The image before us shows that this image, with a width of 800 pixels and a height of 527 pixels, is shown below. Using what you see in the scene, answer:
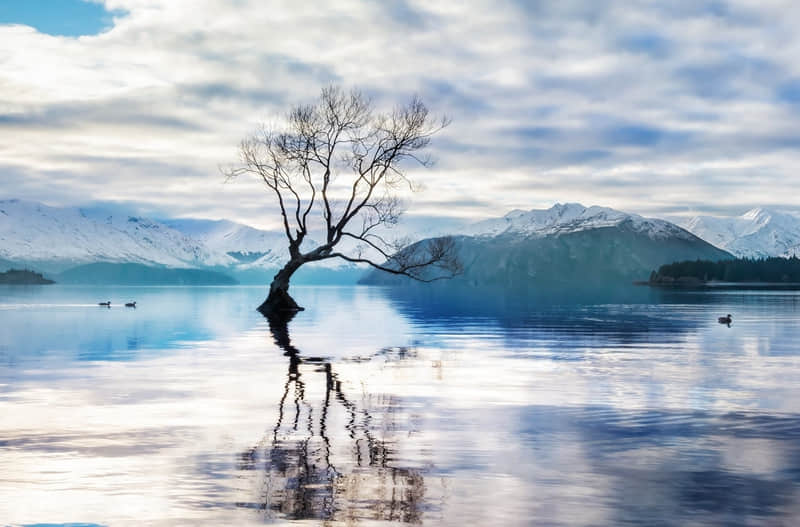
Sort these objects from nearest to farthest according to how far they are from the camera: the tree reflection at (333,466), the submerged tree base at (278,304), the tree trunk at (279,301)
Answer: the tree reflection at (333,466), the tree trunk at (279,301), the submerged tree base at (278,304)

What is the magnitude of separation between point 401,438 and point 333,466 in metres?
3.22

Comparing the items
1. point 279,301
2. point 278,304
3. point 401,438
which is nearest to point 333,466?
point 401,438

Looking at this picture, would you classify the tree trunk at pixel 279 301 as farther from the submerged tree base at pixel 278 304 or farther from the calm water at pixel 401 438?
the calm water at pixel 401 438

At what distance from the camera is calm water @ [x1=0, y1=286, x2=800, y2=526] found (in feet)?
41.7

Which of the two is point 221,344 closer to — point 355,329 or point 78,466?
point 355,329

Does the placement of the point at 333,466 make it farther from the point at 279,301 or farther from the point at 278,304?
the point at 279,301

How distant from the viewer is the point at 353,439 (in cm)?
1811

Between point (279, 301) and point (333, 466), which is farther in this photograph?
point (279, 301)

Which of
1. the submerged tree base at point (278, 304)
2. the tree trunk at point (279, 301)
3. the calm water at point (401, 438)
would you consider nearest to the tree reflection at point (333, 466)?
the calm water at point (401, 438)

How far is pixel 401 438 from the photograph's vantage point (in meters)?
18.4

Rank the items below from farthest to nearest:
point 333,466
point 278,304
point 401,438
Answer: point 278,304, point 401,438, point 333,466

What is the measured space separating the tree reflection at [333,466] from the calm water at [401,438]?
0.19 ft

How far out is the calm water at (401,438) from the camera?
1272 centimetres

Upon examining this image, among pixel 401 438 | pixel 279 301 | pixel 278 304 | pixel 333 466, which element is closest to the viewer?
pixel 333 466
